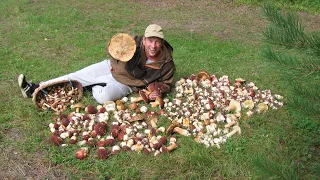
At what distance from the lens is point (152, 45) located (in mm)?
4316

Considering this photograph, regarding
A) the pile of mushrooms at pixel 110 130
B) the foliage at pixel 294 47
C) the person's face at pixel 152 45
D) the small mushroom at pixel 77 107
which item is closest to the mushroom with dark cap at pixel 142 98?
the pile of mushrooms at pixel 110 130

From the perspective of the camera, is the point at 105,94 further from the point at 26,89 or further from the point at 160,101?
the point at 26,89

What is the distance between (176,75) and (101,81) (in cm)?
137

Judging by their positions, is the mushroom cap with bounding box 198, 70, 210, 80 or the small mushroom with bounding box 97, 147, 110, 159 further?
the mushroom cap with bounding box 198, 70, 210, 80

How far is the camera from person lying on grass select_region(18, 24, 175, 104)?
435 centimetres

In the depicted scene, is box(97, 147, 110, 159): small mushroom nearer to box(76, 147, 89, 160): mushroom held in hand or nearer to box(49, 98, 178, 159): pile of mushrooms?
box(49, 98, 178, 159): pile of mushrooms

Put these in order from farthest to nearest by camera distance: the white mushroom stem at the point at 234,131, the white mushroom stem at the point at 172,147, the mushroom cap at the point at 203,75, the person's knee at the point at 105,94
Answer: the mushroom cap at the point at 203,75, the person's knee at the point at 105,94, the white mushroom stem at the point at 234,131, the white mushroom stem at the point at 172,147

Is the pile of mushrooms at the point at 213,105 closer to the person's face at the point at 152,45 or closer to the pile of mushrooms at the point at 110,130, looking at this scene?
the pile of mushrooms at the point at 110,130

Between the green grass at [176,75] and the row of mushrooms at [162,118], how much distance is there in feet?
0.40

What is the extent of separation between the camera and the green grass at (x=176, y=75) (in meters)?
3.21

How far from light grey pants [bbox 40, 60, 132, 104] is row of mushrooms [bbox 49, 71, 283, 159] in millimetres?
118

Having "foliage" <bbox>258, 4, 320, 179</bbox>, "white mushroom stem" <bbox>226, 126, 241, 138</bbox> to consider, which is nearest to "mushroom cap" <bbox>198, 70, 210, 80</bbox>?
"white mushroom stem" <bbox>226, 126, 241, 138</bbox>

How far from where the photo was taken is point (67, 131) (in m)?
3.74

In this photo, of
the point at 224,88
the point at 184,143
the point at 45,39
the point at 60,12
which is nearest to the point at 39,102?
the point at 184,143
